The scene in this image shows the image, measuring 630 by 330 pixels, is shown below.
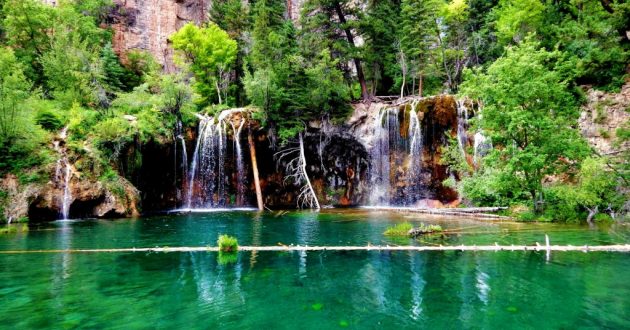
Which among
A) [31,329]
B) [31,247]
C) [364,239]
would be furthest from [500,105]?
[31,247]

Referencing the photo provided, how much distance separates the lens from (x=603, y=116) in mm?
20484

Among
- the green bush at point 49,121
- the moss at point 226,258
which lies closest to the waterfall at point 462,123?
the moss at point 226,258

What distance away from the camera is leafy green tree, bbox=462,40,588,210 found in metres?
14.4

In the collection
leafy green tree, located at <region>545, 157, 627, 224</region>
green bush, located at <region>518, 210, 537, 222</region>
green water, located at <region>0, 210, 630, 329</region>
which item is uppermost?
leafy green tree, located at <region>545, 157, 627, 224</region>

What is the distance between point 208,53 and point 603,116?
2914cm

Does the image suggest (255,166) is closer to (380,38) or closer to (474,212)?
(380,38)

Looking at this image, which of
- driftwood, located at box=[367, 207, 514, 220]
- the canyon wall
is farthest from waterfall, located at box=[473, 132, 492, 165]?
the canyon wall

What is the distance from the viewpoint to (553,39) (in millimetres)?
23656

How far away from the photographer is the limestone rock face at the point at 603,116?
65.7 feet

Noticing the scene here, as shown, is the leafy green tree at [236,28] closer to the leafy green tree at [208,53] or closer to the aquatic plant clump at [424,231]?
the leafy green tree at [208,53]

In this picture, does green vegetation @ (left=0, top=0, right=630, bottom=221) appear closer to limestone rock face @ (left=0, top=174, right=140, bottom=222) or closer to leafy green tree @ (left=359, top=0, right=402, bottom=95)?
leafy green tree @ (left=359, top=0, right=402, bottom=95)

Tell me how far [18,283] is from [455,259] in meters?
9.78

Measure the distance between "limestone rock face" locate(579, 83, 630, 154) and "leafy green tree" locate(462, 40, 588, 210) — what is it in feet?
20.9

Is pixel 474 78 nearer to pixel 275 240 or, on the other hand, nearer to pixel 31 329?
pixel 275 240
